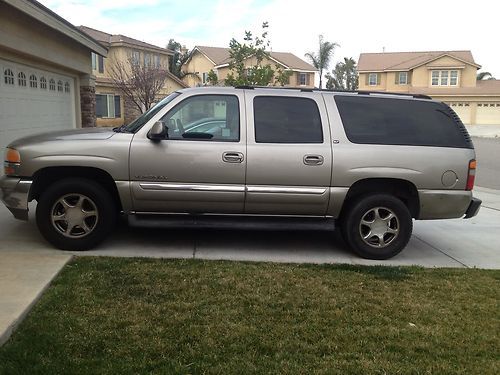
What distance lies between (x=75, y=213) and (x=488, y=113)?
55.1 meters

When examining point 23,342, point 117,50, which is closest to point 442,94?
point 117,50

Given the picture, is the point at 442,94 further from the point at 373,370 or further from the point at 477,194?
the point at 373,370

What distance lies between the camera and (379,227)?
6098mm

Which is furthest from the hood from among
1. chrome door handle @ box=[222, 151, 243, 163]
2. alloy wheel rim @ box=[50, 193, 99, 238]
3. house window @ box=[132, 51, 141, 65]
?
house window @ box=[132, 51, 141, 65]

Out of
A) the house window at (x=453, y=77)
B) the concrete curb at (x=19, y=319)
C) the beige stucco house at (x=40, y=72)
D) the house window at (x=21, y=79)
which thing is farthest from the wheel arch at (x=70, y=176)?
the house window at (x=453, y=77)

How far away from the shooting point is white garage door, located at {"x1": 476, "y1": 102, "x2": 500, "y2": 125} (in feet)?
174

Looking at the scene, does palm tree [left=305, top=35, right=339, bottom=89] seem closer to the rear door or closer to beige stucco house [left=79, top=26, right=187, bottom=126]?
beige stucco house [left=79, top=26, right=187, bottom=126]

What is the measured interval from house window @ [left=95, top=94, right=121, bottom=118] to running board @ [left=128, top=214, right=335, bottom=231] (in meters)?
30.1

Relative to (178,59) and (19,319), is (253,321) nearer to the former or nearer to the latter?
(19,319)

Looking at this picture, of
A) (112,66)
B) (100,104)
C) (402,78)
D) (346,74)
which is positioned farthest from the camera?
(346,74)

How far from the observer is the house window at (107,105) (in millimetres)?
34625

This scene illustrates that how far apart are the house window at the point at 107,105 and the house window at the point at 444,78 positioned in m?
33.8

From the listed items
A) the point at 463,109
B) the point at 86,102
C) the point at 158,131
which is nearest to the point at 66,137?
the point at 158,131

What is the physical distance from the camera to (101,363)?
11.0 ft
